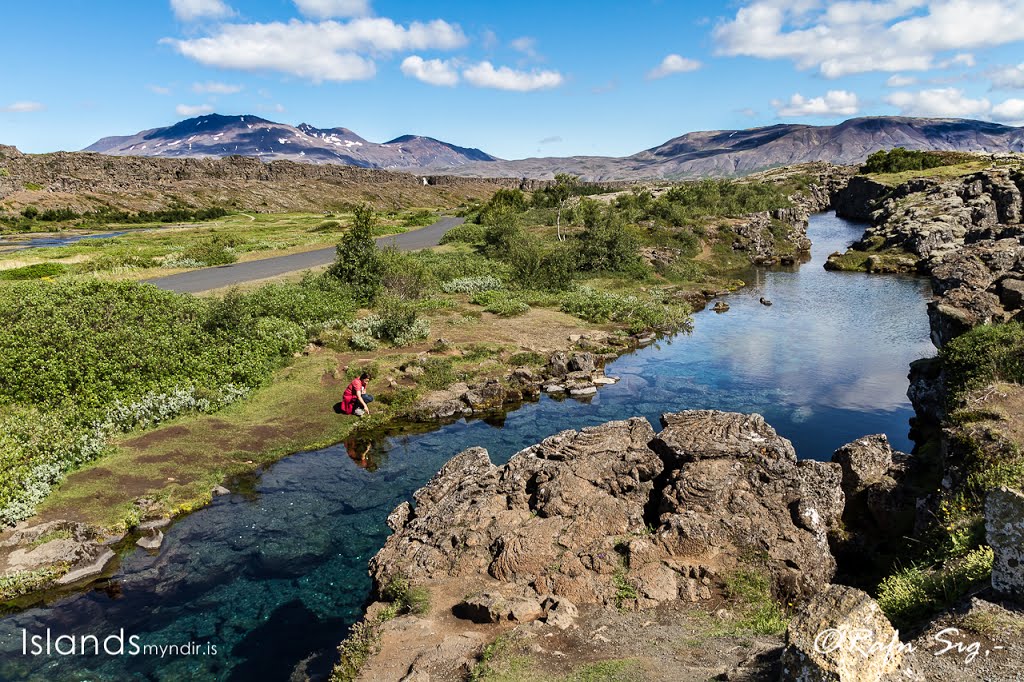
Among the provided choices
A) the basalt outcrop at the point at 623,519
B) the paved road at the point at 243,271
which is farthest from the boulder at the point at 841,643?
the paved road at the point at 243,271

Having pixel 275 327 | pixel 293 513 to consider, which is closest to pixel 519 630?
pixel 293 513

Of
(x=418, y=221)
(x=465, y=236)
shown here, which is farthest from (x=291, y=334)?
(x=418, y=221)

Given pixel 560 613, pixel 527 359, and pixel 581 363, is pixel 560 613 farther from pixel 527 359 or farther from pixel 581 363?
pixel 527 359

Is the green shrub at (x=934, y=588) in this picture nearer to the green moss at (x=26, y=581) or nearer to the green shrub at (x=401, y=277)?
the green moss at (x=26, y=581)

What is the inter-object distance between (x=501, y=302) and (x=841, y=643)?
39099 millimetres

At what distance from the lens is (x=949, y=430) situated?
Result: 54.1 ft

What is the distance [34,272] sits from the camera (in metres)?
49.4

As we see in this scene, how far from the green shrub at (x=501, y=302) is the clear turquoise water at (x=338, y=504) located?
10500 mm

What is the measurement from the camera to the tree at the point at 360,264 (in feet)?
145

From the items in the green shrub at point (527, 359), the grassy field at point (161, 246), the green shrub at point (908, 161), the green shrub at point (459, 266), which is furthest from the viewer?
the green shrub at point (908, 161)

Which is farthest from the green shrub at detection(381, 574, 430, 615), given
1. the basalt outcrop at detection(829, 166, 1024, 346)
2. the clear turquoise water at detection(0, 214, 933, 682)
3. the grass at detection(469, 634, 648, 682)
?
the basalt outcrop at detection(829, 166, 1024, 346)

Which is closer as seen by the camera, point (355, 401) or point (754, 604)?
point (754, 604)

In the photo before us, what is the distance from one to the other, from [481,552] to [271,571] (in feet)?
20.7

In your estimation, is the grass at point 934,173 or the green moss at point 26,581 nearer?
the green moss at point 26,581
